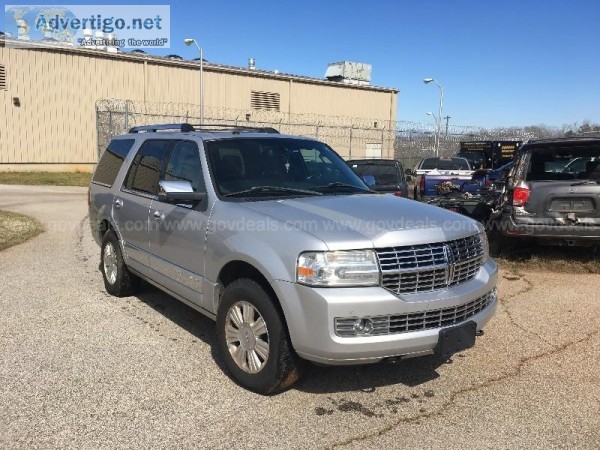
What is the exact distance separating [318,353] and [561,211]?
5.36 meters

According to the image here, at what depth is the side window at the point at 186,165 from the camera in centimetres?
450

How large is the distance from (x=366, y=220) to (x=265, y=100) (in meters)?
30.4

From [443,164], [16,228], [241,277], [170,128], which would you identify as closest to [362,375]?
[241,277]

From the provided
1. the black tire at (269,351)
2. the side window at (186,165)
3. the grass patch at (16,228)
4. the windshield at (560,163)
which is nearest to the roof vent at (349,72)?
the grass patch at (16,228)

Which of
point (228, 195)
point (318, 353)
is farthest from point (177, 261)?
point (318, 353)

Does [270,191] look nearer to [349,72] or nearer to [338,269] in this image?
[338,269]

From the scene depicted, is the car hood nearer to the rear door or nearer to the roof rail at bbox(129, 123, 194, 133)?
the rear door

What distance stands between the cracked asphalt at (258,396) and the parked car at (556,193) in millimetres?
1686

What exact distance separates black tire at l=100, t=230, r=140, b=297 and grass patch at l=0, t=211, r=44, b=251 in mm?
3625

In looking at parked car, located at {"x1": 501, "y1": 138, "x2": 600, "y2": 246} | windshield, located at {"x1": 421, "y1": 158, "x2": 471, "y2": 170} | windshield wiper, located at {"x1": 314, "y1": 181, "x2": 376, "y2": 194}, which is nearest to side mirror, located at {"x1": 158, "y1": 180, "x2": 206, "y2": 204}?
windshield wiper, located at {"x1": 314, "y1": 181, "x2": 376, "y2": 194}

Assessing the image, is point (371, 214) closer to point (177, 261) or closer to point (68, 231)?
point (177, 261)

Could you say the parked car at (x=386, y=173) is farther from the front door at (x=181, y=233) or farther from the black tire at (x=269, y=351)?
the black tire at (x=269, y=351)

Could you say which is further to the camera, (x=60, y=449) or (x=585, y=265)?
(x=585, y=265)

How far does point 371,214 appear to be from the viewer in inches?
148
